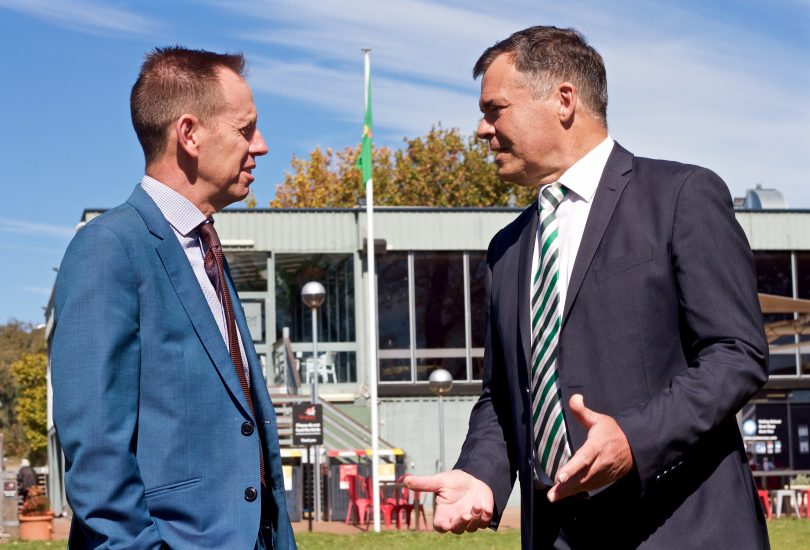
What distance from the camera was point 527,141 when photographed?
3807 millimetres

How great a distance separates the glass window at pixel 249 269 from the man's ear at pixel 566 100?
3249 cm

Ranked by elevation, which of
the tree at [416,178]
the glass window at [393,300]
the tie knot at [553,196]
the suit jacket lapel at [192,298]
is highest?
the tree at [416,178]

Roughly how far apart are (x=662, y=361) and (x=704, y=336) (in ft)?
0.47

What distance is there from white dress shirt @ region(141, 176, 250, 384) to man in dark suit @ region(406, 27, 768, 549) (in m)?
0.75

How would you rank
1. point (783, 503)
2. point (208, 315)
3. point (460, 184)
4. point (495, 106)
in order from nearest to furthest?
point (208, 315) < point (495, 106) < point (783, 503) < point (460, 184)

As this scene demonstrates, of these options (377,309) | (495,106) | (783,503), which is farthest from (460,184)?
(495,106)

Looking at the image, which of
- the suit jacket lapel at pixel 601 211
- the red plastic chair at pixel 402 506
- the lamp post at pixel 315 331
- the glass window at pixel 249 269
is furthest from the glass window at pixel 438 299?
the suit jacket lapel at pixel 601 211

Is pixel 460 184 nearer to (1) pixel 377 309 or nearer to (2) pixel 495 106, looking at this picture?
(1) pixel 377 309

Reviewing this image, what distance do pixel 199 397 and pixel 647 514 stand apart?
119cm

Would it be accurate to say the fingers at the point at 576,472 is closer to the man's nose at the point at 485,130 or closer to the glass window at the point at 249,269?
the man's nose at the point at 485,130

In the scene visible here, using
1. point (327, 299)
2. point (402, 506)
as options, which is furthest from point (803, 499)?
point (327, 299)

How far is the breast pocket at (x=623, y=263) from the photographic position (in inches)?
132

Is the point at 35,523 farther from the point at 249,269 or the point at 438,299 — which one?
the point at 438,299

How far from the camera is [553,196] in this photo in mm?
3709
